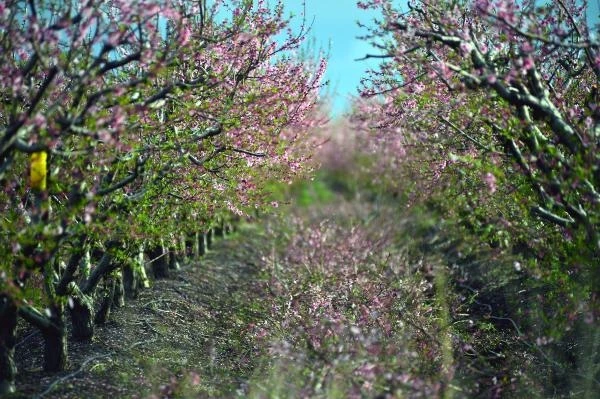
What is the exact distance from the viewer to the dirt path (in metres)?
8.72

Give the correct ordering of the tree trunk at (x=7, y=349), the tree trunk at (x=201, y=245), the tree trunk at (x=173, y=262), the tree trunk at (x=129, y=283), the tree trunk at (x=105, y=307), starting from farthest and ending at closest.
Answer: the tree trunk at (x=201, y=245) → the tree trunk at (x=173, y=262) → the tree trunk at (x=129, y=283) → the tree trunk at (x=105, y=307) → the tree trunk at (x=7, y=349)

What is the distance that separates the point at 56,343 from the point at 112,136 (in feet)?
10.6

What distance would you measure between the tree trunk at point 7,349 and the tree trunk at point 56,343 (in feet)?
2.29

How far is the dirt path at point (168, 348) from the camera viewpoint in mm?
8719

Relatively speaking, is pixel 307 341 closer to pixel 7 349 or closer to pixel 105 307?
pixel 7 349

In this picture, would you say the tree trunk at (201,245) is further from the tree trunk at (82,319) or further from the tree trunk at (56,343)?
the tree trunk at (56,343)

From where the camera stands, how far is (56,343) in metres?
9.17

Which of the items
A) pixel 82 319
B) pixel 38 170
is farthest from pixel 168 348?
pixel 38 170

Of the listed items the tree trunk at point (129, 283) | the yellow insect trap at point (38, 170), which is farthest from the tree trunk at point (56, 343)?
the tree trunk at point (129, 283)

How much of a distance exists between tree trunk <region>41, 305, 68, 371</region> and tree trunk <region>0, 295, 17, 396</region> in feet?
2.29

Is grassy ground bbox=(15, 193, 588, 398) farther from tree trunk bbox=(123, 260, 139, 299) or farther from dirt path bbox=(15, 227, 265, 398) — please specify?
tree trunk bbox=(123, 260, 139, 299)

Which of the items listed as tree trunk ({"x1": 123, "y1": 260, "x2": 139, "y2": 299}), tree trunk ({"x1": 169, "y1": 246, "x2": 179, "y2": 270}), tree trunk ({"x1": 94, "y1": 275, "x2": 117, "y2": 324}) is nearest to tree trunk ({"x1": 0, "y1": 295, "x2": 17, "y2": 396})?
tree trunk ({"x1": 94, "y1": 275, "x2": 117, "y2": 324})

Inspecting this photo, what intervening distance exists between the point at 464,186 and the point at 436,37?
4161 millimetres

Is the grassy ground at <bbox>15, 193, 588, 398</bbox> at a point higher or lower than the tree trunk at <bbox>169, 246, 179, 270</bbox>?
lower
